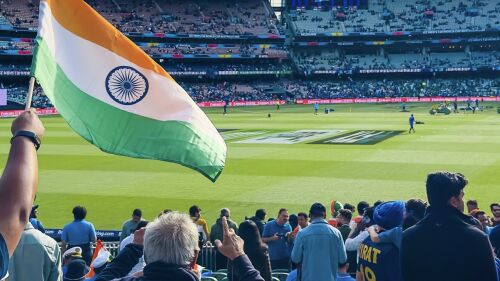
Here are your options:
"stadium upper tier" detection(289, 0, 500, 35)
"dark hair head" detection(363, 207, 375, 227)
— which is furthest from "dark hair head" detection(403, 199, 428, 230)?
"stadium upper tier" detection(289, 0, 500, 35)

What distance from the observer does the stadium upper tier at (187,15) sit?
98188 mm

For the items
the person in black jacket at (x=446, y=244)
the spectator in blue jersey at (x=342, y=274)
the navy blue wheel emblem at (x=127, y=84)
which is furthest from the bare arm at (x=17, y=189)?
the navy blue wheel emblem at (x=127, y=84)

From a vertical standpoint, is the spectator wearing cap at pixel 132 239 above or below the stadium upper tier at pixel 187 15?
below

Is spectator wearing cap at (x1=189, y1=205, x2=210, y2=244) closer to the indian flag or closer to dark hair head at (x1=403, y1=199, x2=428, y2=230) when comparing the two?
the indian flag

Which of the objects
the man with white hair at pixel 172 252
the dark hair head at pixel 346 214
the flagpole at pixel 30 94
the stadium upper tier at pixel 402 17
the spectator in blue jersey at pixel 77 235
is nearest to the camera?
the man with white hair at pixel 172 252

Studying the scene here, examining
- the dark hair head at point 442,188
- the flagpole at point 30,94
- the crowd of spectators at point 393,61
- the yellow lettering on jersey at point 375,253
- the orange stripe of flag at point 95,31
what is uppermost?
the crowd of spectators at point 393,61

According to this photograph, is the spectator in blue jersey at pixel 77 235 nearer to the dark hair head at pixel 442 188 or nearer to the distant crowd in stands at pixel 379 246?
the distant crowd in stands at pixel 379 246

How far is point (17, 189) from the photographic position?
256cm

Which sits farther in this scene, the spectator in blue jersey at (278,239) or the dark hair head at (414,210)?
the spectator in blue jersey at (278,239)

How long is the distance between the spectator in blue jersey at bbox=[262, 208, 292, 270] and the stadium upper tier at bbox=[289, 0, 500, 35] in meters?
100.0

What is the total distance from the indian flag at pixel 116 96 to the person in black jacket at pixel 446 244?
10.4 feet

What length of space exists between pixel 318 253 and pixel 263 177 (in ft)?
53.3

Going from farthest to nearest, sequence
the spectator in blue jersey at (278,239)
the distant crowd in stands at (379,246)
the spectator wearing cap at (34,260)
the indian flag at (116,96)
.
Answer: the spectator in blue jersey at (278,239) → the indian flag at (116,96) → the spectator wearing cap at (34,260) → the distant crowd in stands at (379,246)

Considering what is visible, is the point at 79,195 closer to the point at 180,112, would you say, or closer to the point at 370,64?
the point at 180,112
